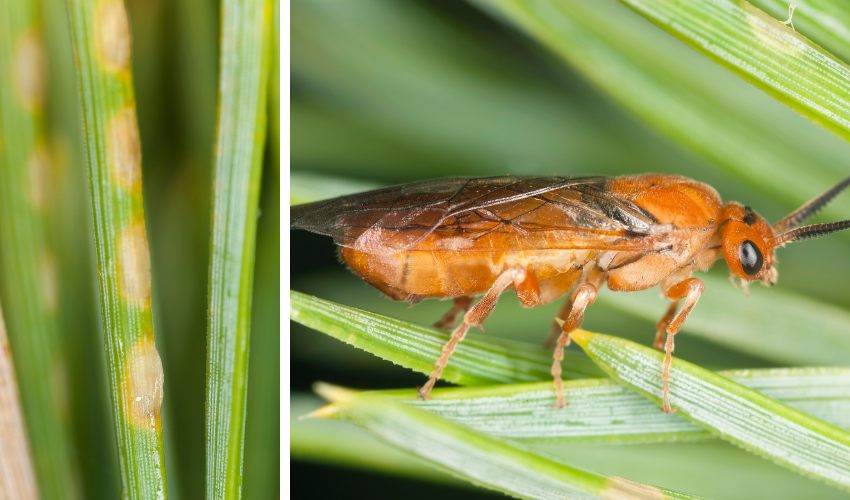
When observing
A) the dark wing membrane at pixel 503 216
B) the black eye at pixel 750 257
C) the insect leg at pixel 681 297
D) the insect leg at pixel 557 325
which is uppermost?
the dark wing membrane at pixel 503 216

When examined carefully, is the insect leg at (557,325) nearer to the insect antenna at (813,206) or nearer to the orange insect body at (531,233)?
the orange insect body at (531,233)

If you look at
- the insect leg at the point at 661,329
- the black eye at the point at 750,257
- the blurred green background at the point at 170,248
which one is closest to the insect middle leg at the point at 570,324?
the insect leg at the point at 661,329

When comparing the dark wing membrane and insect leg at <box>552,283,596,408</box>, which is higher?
the dark wing membrane

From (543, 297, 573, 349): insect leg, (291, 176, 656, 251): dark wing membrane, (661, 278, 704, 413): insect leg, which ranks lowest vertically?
(543, 297, 573, 349): insect leg

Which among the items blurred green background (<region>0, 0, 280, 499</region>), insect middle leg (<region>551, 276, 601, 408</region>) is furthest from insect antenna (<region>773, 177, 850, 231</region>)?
blurred green background (<region>0, 0, 280, 499</region>)

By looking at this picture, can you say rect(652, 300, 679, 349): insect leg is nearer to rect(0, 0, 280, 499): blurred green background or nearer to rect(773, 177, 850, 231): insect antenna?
rect(773, 177, 850, 231): insect antenna

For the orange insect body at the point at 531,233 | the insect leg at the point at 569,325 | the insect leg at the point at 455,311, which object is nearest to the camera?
the insect leg at the point at 569,325
